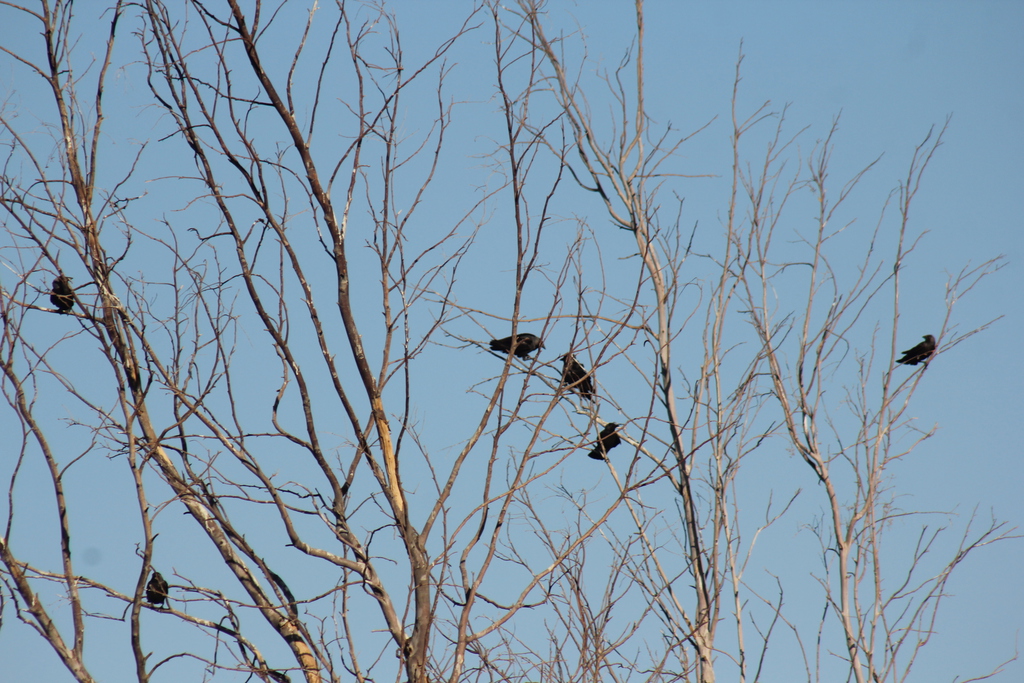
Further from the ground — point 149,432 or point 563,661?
point 149,432

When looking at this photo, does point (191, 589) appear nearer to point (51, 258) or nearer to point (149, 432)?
point (149, 432)

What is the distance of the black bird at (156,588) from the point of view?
320 centimetres

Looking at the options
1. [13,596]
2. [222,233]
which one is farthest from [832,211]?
[13,596]

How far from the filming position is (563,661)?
3.36m

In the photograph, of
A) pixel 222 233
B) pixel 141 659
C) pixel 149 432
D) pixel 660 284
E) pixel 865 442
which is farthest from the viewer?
pixel 865 442

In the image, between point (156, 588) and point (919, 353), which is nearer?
point (156, 588)

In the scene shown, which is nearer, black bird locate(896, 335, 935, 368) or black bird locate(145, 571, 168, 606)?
black bird locate(145, 571, 168, 606)

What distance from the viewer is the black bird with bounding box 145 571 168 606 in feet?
10.5

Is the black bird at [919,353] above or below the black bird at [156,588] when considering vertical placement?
above

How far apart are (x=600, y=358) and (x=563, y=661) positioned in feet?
4.10

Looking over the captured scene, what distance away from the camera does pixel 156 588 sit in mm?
3230

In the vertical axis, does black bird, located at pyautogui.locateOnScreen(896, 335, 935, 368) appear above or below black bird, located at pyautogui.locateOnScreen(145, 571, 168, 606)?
above

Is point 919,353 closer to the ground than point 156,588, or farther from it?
farther from it

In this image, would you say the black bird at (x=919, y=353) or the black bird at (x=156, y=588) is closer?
the black bird at (x=156, y=588)
